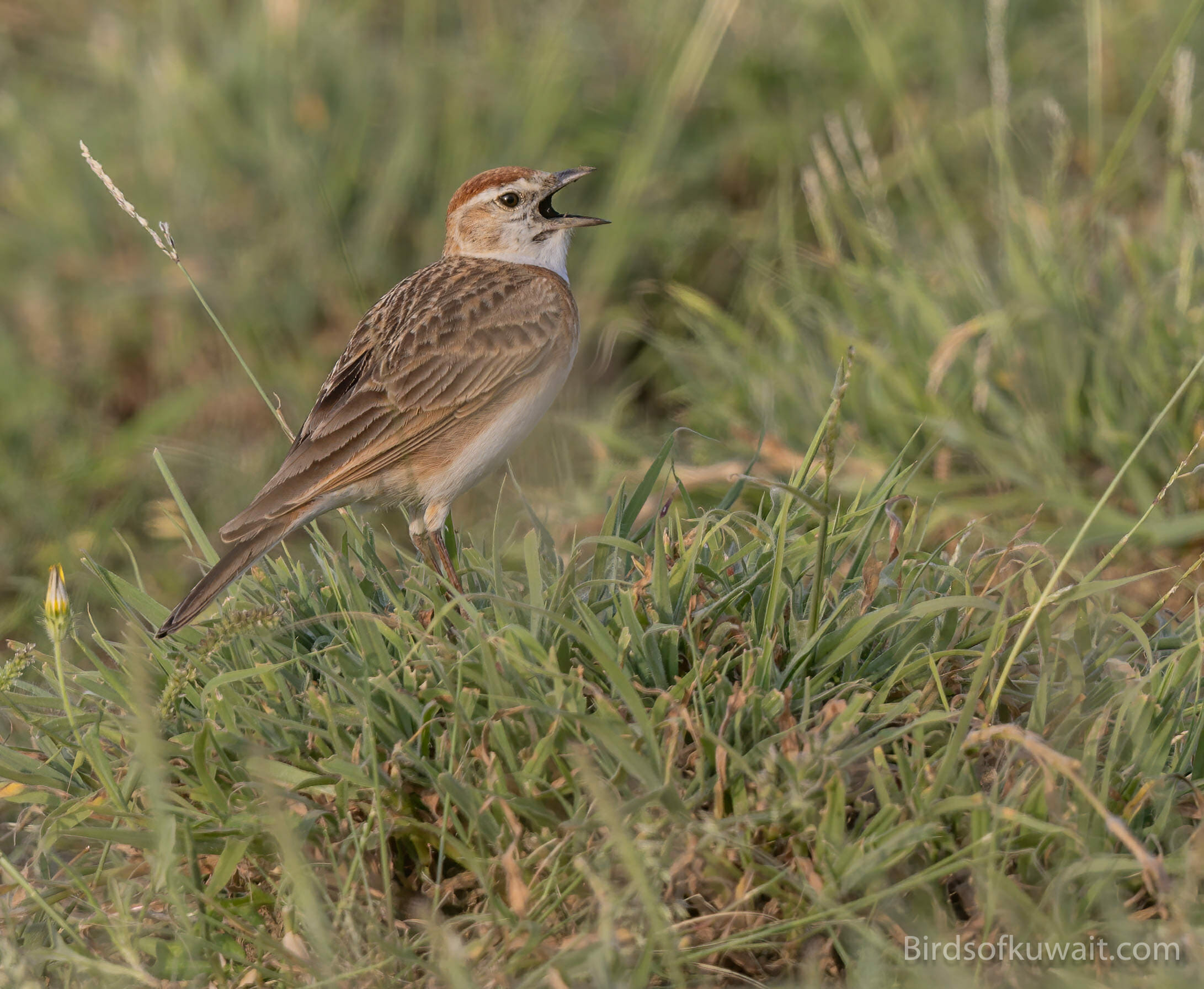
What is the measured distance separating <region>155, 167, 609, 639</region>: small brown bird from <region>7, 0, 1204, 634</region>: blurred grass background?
46.6 inches

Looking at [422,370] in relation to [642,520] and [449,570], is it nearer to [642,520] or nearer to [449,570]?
[449,570]

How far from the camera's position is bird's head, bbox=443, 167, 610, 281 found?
528 cm

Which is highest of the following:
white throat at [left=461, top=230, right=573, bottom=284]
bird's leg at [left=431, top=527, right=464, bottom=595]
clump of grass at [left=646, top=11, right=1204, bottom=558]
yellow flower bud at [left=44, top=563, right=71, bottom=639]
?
Answer: yellow flower bud at [left=44, top=563, right=71, bottom=639]

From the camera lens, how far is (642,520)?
5543mm

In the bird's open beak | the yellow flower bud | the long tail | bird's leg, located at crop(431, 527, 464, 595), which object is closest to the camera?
the yellow flower bud

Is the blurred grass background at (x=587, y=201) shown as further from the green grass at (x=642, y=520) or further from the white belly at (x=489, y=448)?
the white belly at (x=489, y=448)

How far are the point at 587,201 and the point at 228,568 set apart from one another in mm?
4528

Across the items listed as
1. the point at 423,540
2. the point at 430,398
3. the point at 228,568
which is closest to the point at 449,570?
the point at 423,540

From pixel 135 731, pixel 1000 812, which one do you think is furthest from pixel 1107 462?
pixel 135 731

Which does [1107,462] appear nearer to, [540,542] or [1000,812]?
[540,542]

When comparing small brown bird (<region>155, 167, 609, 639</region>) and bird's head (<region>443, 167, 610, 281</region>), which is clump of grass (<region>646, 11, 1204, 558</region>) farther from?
small brown bird (<region>155, 167, 609, 639</region>)

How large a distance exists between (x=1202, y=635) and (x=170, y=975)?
2.54 m

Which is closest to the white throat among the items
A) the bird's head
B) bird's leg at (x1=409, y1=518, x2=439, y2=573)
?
the bird's head

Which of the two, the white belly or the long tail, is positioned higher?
the long tail
